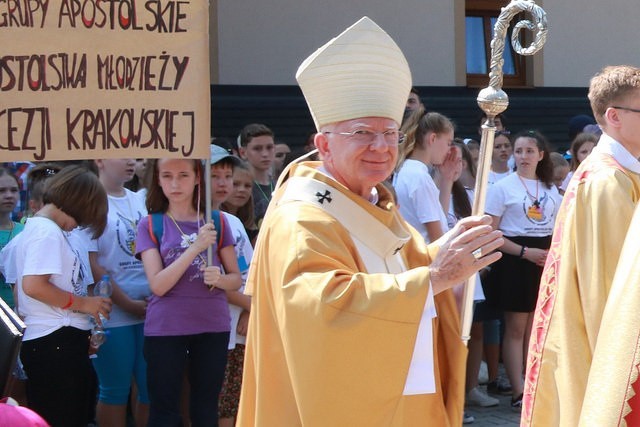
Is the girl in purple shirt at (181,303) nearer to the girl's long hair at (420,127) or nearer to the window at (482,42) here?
the girl's long hair at (420,127)

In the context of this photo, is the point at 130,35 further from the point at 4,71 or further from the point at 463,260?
the point at 463,260

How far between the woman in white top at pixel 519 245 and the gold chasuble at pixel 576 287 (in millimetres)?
2890

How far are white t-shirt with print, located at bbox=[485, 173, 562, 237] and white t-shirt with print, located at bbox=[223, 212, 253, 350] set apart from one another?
2.03 meters

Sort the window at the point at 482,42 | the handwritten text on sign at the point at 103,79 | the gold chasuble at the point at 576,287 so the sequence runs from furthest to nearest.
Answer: the window at the point at 482,42 → the handwritten text on sign at the point at 103,79 → the gold chasuble at the point at 576,287

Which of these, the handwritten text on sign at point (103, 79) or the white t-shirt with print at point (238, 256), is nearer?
the handwritten text on sign at point (103, 79)

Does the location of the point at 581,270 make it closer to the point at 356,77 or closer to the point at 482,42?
the point at 356,77

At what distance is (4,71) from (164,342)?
146cm

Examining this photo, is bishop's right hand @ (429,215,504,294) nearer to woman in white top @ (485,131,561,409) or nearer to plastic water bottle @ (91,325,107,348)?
plastic water bottle @ (91,325,107,348)

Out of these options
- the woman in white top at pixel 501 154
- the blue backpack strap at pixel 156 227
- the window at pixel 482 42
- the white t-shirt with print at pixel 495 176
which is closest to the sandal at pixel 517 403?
the white t-shirt with print at pixel 495 176

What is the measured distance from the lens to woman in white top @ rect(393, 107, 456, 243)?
234 inches

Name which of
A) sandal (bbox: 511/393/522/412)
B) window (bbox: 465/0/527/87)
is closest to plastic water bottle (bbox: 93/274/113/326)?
sandal (bbox: 511/393/522/412)

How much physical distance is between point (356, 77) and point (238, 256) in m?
2.50

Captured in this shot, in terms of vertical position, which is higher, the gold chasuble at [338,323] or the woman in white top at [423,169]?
the woman in white top at [423,169]

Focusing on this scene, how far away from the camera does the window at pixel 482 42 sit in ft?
49.5
